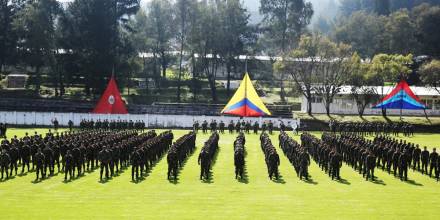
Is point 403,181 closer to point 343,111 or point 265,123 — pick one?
point 265,123

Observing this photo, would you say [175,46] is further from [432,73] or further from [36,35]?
[432,73]

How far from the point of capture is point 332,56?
197ft

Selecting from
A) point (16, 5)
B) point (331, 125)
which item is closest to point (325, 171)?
point (331, 125)

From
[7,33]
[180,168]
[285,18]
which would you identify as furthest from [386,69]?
[180,168]

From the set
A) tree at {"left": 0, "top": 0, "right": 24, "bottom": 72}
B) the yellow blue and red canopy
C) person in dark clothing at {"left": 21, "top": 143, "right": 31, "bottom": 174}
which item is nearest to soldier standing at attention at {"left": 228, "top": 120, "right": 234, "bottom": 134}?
the yellow blue and red canopy

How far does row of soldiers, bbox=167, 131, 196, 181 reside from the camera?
22.4m

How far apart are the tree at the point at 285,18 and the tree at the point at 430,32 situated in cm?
1868

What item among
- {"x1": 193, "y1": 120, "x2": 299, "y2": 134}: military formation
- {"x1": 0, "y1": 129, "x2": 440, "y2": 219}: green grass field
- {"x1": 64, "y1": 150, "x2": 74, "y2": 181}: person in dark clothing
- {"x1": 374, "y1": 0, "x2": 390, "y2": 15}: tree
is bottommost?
{"x1": 0, "y1": 129, "x2": 440, "y2": 219}: green grass field

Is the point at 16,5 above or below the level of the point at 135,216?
above

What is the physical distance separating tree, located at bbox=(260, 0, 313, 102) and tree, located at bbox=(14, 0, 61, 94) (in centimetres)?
2774

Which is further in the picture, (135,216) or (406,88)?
(406,88)

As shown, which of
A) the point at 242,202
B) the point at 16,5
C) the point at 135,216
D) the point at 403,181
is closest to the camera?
the point at 135,216

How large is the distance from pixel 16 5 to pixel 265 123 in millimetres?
35205

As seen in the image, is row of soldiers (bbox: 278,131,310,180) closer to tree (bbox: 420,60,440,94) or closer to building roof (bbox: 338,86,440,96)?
building roof (bbox: 338,86,440,96)
